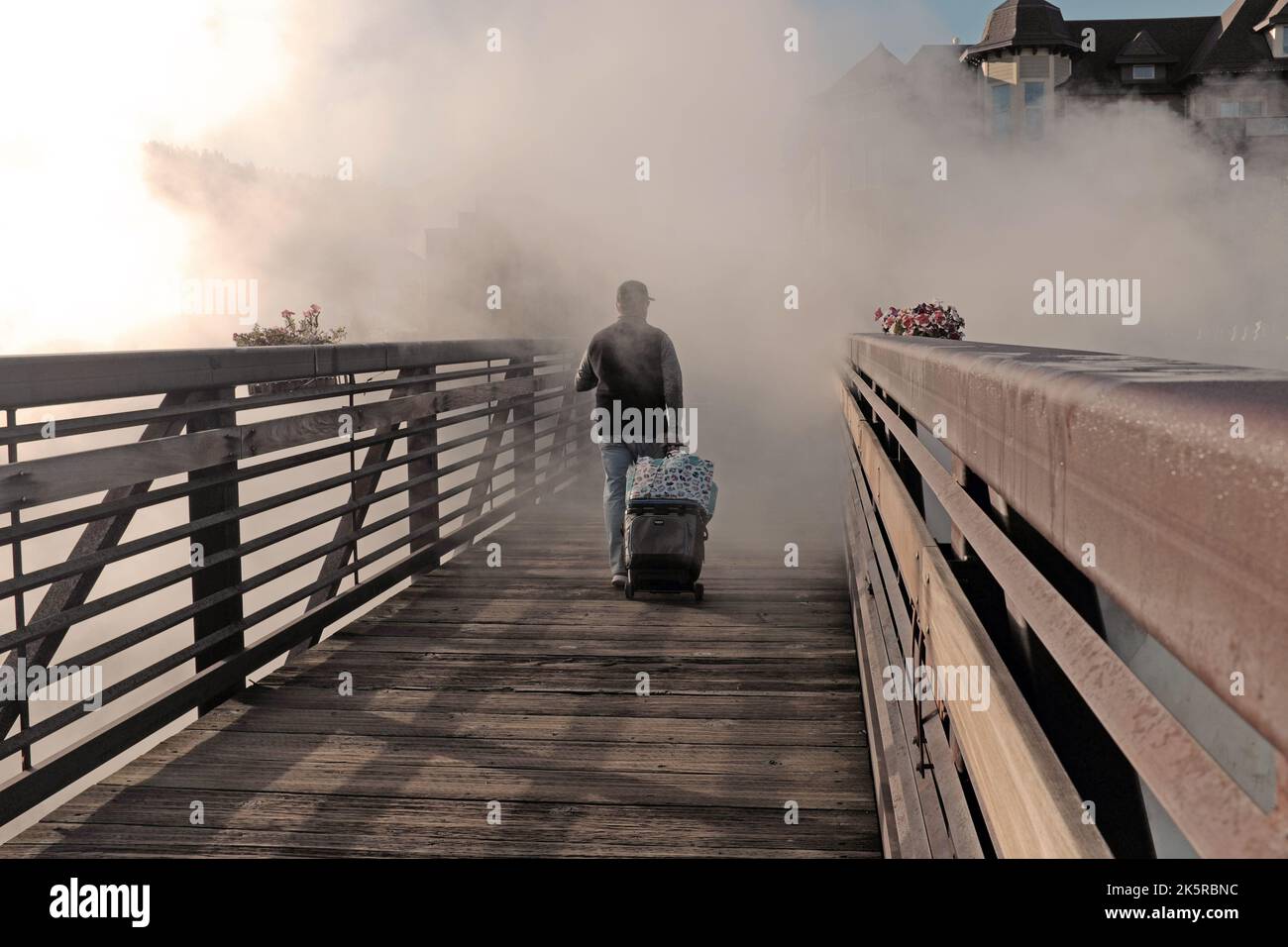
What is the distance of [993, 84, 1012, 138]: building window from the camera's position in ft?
128

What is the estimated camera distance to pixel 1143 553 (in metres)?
0.67

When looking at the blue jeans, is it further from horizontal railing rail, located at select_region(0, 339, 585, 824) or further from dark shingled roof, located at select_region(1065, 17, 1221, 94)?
dark shingled roof, located at select_region(1065, 17, 1221, 94)

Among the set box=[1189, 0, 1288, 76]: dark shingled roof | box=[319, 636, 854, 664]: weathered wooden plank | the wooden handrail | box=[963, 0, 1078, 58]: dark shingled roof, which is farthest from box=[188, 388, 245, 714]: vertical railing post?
box=[1189, 0, 1288, 76]: dark shingled roof

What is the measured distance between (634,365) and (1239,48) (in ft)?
143

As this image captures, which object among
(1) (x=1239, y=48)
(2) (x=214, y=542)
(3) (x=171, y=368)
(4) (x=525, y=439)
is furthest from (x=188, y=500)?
(1) (x=1239, y=48)

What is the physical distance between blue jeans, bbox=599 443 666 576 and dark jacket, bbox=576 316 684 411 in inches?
10.3

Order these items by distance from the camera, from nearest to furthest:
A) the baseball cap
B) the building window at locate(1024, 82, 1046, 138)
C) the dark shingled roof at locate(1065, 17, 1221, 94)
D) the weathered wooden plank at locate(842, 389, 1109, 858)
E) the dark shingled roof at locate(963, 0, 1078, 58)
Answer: the weathered wooden plank at locate(842, 389, 1109, 858) < the baseball cap < the building window at locate(1024, 82, 1046, 138) < the dark shingled roof at locate(963, 0, 1078, 58) < the dark shingled roof at locate(1065, 17, 1221, 94)

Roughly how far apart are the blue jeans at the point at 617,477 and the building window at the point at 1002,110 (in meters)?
35.1

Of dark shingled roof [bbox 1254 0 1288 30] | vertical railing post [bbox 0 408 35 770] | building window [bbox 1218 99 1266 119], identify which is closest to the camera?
vertical railing post [bbox 0 408 35 770]

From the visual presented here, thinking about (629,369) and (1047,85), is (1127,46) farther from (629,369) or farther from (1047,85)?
(629,369)

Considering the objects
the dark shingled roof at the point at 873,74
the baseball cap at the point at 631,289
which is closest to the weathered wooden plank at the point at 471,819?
the baseball cap at the point at 631,289
